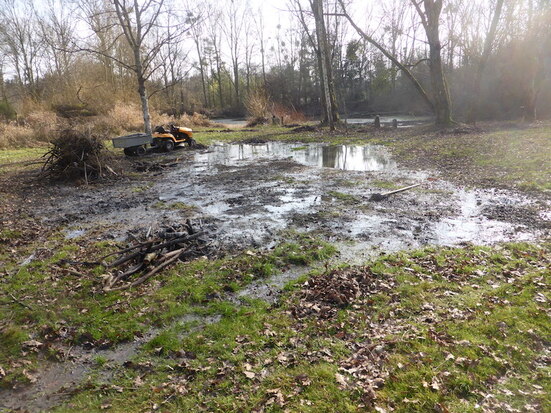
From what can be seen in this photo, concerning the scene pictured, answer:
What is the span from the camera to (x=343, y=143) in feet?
69.4

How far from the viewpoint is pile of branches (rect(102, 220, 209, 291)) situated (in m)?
5.73

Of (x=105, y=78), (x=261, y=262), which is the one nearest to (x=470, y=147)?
(x=261, y=262)

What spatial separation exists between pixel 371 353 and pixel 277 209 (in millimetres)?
5542

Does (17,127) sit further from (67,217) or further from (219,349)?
(219,349)

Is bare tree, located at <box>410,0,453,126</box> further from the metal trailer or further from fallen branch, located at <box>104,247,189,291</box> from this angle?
fallen branch, located at <box>104,247,189,291</box>

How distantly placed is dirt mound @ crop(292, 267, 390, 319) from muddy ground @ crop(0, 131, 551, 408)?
1.78 feet

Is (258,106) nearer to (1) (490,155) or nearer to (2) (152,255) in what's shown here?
(1) (490,155)

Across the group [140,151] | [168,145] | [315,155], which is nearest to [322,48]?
[315,155]

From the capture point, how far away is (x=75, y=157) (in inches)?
508

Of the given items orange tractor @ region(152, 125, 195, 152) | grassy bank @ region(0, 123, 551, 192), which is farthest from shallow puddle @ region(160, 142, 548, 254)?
orange tractor @ region(152, 125, 195, 152)

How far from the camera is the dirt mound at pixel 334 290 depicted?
4.89 meters

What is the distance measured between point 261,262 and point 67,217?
5.60 metres

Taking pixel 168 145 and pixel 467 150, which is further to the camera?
pixel 168 145

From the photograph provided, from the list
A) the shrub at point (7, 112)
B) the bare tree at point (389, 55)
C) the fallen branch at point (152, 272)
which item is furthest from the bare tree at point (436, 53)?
the shrub at point (7, 112)
